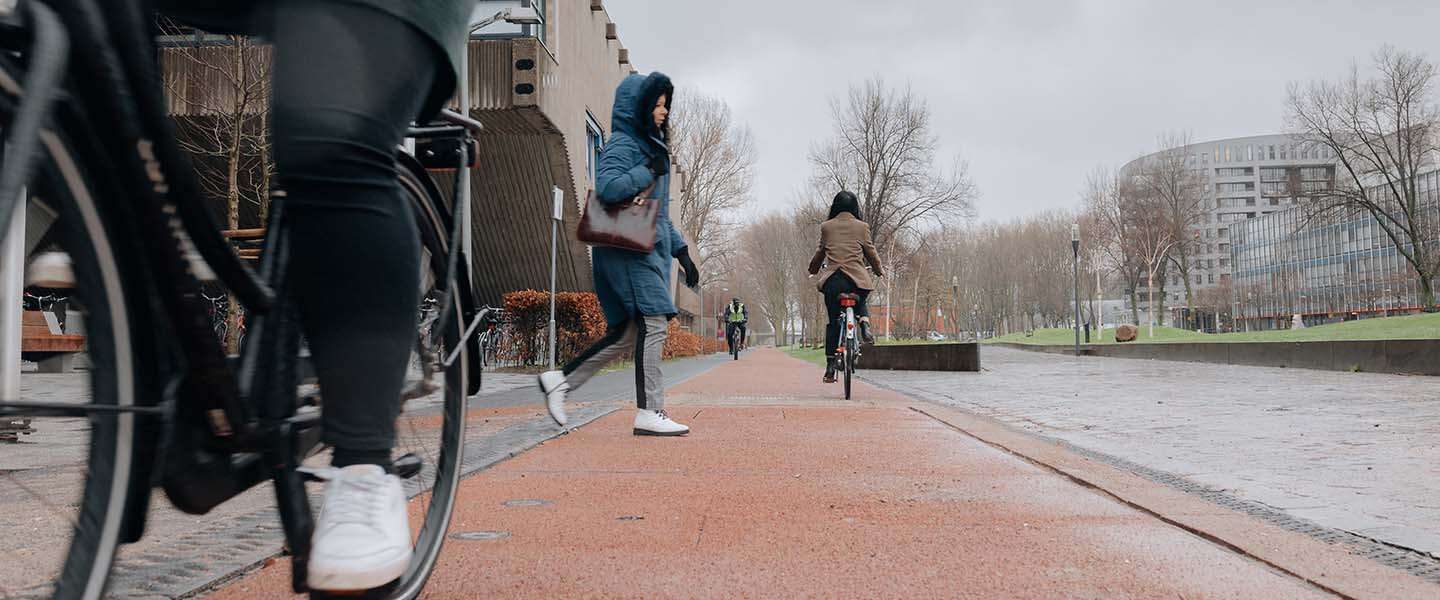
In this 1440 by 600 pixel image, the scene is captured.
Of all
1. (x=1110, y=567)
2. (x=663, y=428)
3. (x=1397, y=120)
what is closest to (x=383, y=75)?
(x=1110, y=567)

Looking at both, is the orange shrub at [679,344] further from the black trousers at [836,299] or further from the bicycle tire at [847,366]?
the bicycle tire at [847,366]

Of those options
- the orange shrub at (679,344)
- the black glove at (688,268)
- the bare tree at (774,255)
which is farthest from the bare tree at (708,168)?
the black glove at (688,268)

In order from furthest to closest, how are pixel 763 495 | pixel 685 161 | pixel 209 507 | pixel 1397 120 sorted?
pixel 685 161
pixel 1397 120
pixel 763 495
pixel 209 507

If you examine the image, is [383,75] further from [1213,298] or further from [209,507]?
[1213,298]

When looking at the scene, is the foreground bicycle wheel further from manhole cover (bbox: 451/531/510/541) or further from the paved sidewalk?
the paved sidewalk

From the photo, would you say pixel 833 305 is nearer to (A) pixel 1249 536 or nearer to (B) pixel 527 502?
(B) pixel 527 502

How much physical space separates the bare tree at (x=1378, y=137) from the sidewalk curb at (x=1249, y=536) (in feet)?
123

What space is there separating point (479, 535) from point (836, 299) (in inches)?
292

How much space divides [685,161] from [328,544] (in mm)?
45890

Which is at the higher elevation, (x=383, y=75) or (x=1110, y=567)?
(x=383, y=75)

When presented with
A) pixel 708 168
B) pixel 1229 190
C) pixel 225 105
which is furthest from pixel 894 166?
pixel 1229 190

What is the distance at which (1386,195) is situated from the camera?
40344 mm

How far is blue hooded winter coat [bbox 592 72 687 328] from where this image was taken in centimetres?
529

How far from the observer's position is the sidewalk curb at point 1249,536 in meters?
2.01
